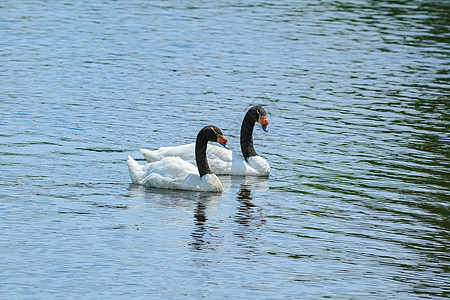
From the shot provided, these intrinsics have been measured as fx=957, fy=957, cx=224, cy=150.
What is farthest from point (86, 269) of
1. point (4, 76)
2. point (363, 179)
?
point (4, 76)

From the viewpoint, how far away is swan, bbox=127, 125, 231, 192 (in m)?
18.5

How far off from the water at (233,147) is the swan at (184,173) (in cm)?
24

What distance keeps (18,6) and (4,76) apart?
15.6 metres

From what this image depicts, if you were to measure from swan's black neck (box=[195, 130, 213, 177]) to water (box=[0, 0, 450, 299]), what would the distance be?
20.8 inches

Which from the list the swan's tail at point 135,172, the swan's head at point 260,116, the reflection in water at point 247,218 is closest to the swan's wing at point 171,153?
the swan's tail at point 135,172

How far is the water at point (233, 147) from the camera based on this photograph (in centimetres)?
1380

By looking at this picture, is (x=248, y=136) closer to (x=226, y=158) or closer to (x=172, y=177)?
(x=226, y=158)

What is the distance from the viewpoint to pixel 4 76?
28.9m

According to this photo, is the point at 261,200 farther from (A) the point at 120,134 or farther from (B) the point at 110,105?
(B) the point at 110,105

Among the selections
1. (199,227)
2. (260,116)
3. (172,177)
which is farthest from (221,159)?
(199,227)

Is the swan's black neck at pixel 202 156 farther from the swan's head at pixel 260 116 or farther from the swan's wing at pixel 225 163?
the swan's head at pixel 260 116

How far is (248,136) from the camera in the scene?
822 inches

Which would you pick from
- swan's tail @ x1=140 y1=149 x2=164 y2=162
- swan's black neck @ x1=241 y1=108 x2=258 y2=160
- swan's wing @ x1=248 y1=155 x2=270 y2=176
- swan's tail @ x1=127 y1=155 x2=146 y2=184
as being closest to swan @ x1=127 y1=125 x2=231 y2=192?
swan's tail @ x1=127 y1=155 x2=146 y2=184

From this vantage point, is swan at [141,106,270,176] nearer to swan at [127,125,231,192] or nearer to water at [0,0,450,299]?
water at [0,0,450,299]
